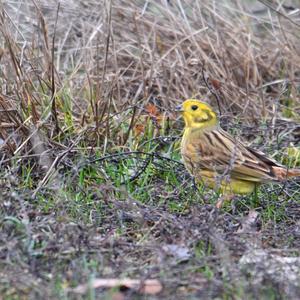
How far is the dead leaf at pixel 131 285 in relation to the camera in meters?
4.07

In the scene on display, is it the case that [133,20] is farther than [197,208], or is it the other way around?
[133,20]

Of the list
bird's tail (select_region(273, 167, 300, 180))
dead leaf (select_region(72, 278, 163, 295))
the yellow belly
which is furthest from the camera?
the yellow belly

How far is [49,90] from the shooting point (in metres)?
6.86

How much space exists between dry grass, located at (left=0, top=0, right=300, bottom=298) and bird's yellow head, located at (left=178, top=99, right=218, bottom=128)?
1.27ft

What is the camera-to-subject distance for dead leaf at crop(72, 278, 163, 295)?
160 inches

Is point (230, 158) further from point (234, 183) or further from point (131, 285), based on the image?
point (131, 285)

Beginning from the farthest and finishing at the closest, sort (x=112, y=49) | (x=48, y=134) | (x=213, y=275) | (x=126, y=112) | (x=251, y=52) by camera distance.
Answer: (x=251, y=52), (x=112, y=49), (x=126, y=112), (x=48, y=134), (x=213, y=275)

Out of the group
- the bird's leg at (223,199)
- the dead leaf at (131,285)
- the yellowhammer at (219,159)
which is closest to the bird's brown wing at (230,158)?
the yellowhammer at (219,159)

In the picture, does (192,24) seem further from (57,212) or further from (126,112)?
(57,212)

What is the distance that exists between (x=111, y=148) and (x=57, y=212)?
1.59 metres

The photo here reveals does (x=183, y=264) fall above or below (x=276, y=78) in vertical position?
A: above

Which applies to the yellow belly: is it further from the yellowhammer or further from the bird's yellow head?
the bird's yellow head

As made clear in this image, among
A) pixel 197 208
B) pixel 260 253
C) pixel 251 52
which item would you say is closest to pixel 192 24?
pixel 251 52

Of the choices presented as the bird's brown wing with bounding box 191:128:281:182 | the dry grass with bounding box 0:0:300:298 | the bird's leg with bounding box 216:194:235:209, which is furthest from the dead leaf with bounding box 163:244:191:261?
the bird's brown wing with bounding box 191:128:281:182
